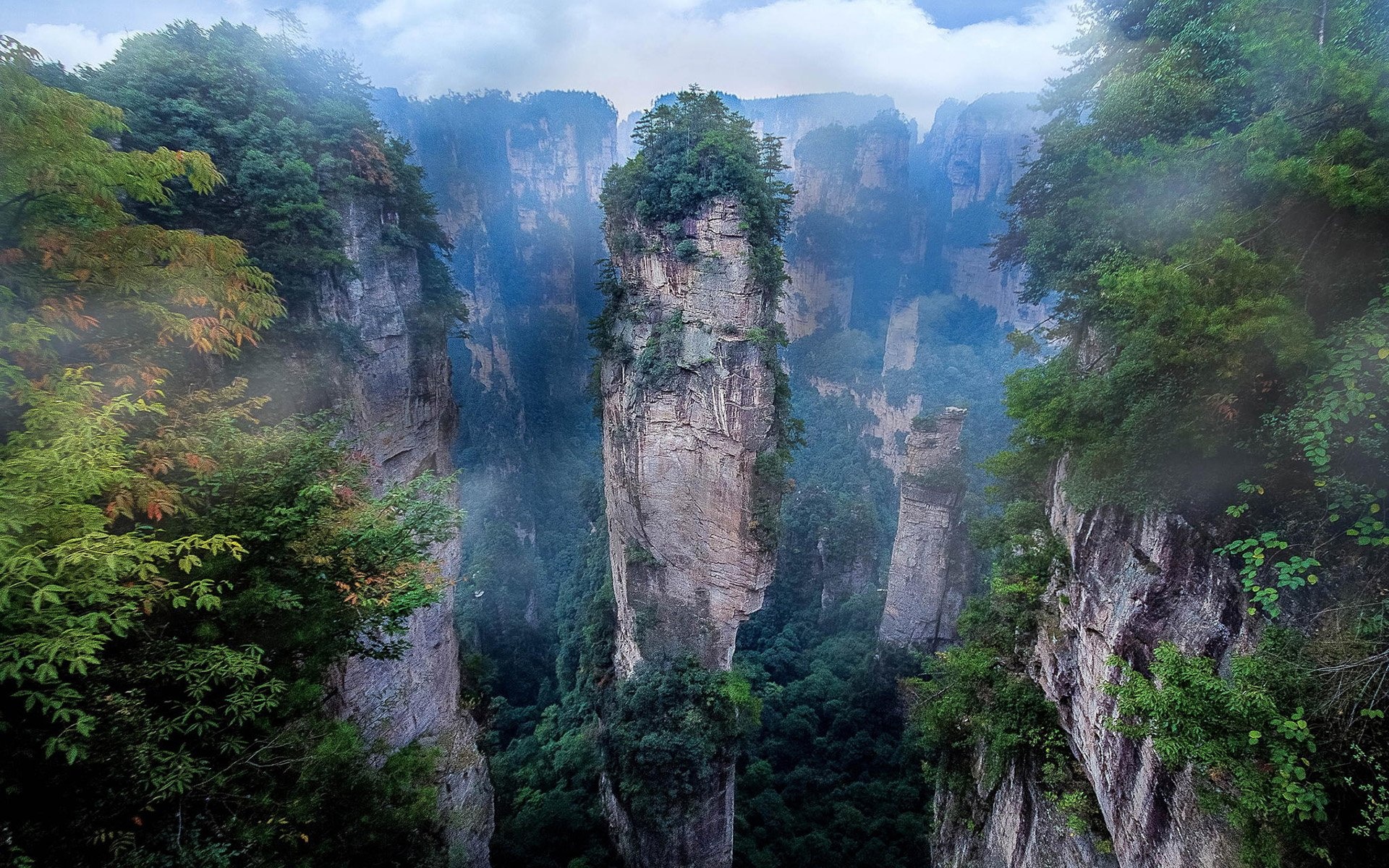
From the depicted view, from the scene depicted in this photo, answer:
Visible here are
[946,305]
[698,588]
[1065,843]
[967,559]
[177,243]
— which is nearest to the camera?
[177,243]

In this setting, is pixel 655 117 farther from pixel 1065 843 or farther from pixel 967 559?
pixel 967 559

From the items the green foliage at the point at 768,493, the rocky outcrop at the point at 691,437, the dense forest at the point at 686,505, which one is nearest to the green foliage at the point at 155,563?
the dense forest at the point at 686,505

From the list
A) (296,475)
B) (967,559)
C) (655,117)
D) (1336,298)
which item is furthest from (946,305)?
(296,475)

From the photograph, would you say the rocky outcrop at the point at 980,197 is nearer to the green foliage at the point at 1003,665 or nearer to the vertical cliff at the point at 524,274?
the vertical cliff at the point at 524,274

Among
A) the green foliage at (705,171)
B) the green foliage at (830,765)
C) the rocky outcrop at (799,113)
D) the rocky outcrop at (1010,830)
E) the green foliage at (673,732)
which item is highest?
the rocky outcrop at (799,113)

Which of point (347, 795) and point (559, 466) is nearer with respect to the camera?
point (347, 795)

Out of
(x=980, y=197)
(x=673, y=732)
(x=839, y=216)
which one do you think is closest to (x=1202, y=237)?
(x=673, y=732)
